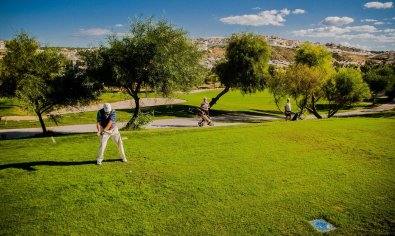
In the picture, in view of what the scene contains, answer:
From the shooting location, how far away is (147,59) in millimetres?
23219

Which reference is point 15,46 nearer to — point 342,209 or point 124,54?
point 124,54

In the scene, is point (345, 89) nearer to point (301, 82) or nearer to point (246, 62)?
point (301, 82)

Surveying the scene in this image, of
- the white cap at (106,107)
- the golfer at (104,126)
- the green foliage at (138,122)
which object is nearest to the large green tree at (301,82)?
the green foliage at (138,122)

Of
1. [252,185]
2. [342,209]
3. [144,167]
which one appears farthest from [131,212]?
[342,209]

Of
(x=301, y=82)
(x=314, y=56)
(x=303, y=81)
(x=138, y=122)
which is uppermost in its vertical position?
(x=314, y=56)

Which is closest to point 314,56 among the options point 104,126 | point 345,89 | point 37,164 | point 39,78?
point 345,89

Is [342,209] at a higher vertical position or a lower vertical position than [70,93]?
lower

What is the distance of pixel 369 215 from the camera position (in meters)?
7.67

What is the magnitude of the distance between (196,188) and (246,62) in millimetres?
38366

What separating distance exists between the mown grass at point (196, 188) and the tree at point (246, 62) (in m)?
31.6

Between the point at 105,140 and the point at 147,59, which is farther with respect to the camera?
the point at 147,59

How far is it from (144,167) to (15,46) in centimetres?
Result: 2073

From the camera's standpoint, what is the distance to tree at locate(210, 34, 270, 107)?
148 ft

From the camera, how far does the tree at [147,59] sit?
75.3 ft
